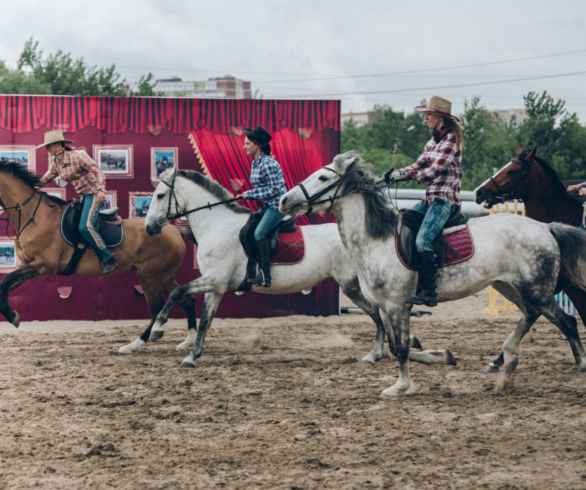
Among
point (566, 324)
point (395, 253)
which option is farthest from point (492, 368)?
point (395, 253)

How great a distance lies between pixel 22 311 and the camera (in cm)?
1154

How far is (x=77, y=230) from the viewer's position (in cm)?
910

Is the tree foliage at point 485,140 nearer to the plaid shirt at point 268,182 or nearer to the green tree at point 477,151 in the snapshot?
the green tree at point 477,151

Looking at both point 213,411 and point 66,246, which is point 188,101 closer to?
point 66,246

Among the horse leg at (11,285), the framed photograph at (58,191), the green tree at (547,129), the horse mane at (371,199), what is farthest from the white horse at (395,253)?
the green tree at (547,129)

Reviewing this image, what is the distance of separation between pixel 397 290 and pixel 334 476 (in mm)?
2415

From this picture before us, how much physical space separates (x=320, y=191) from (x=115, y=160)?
20.5 feet

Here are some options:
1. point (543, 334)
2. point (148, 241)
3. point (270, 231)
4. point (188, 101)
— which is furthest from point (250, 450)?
point (188, 101)

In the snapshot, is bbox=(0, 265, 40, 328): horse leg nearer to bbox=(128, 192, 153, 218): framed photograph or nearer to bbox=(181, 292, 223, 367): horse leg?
bbox=(181, 292, 223, 367): horse leg

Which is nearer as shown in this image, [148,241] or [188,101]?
[148,241]

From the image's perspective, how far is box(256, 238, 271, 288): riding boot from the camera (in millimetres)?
8281

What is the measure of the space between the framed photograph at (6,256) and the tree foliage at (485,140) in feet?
21.3

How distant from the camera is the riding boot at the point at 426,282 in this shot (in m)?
6.40

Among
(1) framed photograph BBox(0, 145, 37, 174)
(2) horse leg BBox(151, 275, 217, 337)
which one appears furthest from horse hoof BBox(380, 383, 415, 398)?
(1) framed photograph BBox(0, 145, 37, 174)
